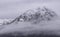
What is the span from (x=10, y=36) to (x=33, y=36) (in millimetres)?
17429

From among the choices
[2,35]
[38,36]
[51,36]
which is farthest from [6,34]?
[51,36]

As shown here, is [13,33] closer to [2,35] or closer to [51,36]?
[2,35]

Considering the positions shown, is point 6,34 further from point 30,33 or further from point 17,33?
point 30,33

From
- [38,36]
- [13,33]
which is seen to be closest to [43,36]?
[38,36]

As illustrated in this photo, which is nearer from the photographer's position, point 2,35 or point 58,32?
point 58,32

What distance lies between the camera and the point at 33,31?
6137 inches

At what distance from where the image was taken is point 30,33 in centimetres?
14888

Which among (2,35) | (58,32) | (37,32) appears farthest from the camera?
(37,32)

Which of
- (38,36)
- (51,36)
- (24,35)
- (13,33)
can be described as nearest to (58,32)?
(51,36)

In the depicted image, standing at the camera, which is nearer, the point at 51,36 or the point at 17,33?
the point at 51,36

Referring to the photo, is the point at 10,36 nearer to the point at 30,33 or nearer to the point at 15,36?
the point at 15,36

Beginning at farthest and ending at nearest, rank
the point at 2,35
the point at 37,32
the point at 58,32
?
the point at 37,32 < the point at 2,35 < the point at 58,32

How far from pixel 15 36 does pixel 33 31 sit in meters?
19.2

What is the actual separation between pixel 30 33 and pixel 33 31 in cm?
752
